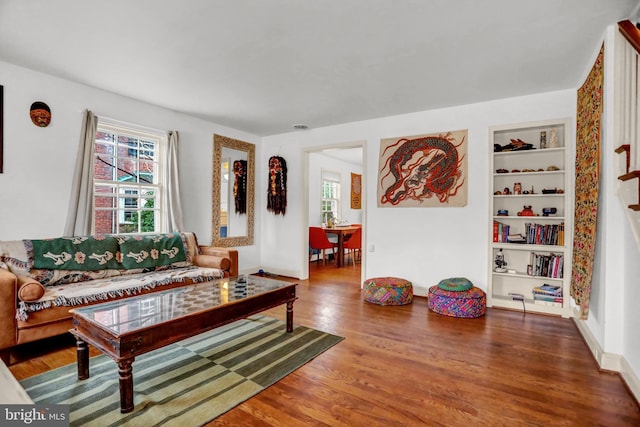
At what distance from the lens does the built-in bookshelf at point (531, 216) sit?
3584mm

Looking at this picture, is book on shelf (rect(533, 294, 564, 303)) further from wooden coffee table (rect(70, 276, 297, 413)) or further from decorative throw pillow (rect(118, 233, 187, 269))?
decorative throw pillow (rect(118, 233, 187, 269))

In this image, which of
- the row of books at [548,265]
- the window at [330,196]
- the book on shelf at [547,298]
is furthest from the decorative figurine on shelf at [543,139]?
the window at [330,196]

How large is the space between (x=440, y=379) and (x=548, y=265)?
2313 mm

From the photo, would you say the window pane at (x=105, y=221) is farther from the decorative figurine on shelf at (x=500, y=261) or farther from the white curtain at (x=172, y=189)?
the decorative figurine on shelf at (x=500, y=261)

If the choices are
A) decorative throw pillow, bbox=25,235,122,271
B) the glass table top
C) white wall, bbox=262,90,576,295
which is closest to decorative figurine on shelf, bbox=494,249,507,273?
white wall, bbox=262,90,576,295

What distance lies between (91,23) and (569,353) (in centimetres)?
447

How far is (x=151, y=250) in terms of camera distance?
3.74m

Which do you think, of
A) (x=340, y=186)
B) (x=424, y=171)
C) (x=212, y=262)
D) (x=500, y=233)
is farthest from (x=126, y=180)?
(x=340, y=186)

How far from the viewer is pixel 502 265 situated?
4.02m

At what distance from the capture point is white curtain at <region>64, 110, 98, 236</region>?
11.2 ft

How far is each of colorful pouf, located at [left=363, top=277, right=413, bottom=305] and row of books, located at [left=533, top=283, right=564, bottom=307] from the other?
139 centimetres

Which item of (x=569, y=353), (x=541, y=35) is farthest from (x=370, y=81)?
(x=569, y=353)

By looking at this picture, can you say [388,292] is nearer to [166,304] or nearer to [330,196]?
[166,304]

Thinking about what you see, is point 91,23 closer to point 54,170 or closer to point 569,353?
point 54,170
